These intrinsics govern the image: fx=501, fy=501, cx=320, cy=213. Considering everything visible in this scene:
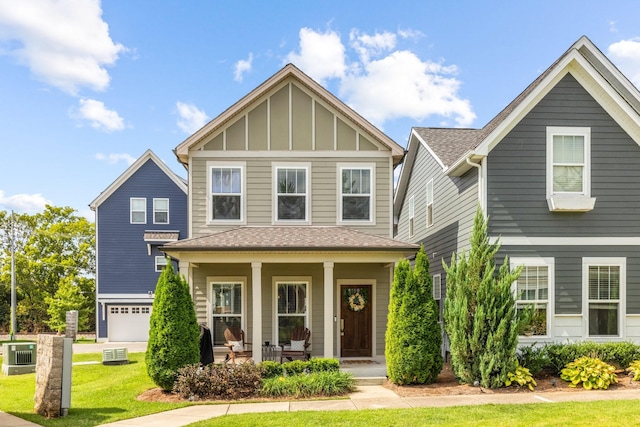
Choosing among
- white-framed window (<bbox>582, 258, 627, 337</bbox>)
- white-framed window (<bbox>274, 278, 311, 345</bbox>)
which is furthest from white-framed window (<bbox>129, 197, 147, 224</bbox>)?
white-framed window (<bbox>582, 258, 627, 337</bbox>)

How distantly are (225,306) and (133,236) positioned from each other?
1308cm

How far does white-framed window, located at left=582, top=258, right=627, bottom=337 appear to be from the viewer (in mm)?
11461

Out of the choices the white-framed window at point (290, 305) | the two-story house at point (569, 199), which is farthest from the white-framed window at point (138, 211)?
the two-story house at point (569, 199)

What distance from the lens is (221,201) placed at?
14.0m

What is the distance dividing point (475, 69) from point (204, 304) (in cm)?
1136

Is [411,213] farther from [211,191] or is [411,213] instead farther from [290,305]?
[211,191]

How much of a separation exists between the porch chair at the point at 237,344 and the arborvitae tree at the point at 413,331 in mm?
3799

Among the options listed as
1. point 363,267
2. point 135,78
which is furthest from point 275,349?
point 135,78

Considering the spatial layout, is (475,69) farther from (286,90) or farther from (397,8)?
(286,90)

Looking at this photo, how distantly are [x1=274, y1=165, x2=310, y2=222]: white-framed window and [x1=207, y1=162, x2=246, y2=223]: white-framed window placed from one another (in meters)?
0.98

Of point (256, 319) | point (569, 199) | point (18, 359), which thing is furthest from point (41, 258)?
point (569, 199)

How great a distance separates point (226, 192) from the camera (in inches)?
553

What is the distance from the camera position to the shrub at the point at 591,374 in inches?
398

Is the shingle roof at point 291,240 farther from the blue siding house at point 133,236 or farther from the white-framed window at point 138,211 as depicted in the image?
the white-framed window at point 138,211
